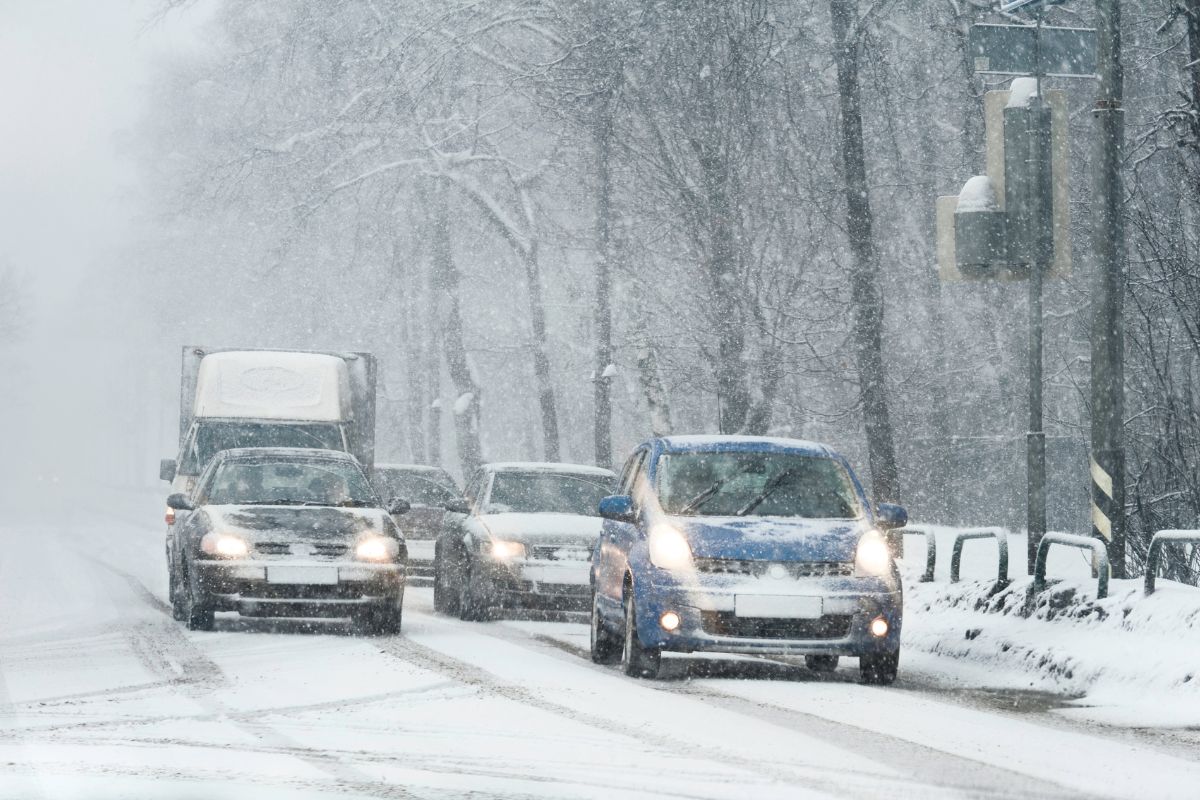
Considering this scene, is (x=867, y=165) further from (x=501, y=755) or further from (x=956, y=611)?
(x=501, y=755)

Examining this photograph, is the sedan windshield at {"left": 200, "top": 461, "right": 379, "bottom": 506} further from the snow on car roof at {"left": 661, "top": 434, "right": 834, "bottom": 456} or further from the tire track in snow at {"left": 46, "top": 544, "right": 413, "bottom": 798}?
the snow on car roof at {"left": 661, "top": 434, "right": 834, "bottom": 456}

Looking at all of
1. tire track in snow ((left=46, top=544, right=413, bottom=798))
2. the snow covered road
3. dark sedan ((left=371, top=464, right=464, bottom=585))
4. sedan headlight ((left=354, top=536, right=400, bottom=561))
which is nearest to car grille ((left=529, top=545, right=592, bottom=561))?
sedan headlight ((left=354, top=536, right=400, bottom=561))

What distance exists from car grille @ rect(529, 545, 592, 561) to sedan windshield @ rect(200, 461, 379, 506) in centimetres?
157

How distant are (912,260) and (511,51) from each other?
800 centimetres

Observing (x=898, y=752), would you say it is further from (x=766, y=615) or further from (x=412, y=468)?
(x=412, y=468)

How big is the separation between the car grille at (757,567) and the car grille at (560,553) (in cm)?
545

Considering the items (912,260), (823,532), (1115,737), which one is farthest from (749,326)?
(1115,737)

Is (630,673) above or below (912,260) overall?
below

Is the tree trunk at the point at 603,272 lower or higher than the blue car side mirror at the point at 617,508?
higher

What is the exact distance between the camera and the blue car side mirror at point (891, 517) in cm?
1366

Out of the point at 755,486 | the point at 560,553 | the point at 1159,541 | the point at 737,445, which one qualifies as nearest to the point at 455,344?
the point at 560,553

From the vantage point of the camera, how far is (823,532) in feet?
42.8

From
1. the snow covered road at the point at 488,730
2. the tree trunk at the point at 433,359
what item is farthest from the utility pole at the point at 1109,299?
the tree trunk at the point at 433,359

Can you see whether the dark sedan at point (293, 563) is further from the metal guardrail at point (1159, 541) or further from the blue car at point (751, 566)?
the metal guardrail at point (1159, 541)
